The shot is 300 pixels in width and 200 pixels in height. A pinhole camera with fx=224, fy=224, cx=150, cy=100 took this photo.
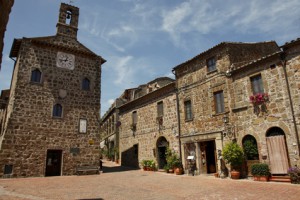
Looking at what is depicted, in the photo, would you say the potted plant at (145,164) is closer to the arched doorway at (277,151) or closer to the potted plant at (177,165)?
the potted plant at (177,165)

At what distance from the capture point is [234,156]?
1290 cm

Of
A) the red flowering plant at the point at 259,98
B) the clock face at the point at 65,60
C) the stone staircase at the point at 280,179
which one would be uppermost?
the clock face at the point at 65,60

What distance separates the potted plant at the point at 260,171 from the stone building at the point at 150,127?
21.8 ft

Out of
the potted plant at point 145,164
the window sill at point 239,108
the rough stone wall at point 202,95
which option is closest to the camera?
the window sill at point 239,108

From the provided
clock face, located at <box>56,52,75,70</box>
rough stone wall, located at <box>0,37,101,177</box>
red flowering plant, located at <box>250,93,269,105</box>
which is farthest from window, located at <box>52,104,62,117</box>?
red flowering plant, located at <box>250,93,269,105</box>

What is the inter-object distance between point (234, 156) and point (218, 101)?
401 cm

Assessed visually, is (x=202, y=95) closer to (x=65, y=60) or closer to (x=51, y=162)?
(x=65, y=60)

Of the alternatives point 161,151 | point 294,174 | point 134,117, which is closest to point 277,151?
point 294,174

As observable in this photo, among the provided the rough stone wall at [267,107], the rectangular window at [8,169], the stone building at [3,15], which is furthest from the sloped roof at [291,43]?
the rectangular window at [8,169]

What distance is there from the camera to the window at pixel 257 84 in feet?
43.3

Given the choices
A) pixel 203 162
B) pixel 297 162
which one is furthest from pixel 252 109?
pixel 203 162

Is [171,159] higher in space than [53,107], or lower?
lower

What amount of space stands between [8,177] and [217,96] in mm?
14720

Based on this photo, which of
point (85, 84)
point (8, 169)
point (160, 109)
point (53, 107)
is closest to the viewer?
point (8, 169)
